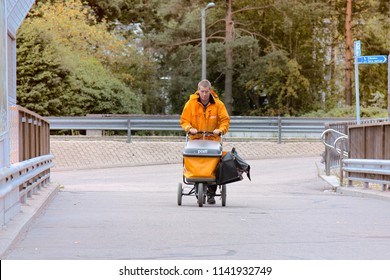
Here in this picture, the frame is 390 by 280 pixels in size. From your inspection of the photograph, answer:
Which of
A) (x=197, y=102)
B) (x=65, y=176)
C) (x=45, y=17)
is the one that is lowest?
(x=65, y=176)

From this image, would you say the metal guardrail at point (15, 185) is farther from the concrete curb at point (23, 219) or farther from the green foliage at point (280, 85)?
the green foliage at point (280, 85)

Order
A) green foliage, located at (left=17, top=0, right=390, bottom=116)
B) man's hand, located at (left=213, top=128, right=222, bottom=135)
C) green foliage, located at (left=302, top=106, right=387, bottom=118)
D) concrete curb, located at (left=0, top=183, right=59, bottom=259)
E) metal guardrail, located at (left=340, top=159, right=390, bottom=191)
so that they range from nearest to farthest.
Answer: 1. concrete curb, located at (left=0, top=183, right=59, bottom=259)
2. man's hand, located at (left=213, top=128, right=222, bottom=135)
3. metal guardrail, located at (left=340, top=159, right=390, bottom=191)
4. green foliage, located at (left=302, top=106, right=387, bottom=118)
5. green foliage, located at (left=17, top=0, right=390, bottom=116)

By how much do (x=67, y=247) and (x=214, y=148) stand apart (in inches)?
212

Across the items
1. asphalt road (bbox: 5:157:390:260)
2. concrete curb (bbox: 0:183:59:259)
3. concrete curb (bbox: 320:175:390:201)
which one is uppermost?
concrete curb (bbox: 0:183:59:259)

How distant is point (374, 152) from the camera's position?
759 inches

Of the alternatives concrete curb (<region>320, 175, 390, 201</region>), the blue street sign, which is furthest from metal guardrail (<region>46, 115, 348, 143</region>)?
concrete curb (<region>320, 175, 390, 201</region>)

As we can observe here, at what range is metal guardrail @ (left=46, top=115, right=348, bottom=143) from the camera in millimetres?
38156

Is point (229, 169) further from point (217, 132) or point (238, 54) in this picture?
point (238, 54)

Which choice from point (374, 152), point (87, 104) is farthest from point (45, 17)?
point (374, 152)

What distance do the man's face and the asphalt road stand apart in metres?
1.47

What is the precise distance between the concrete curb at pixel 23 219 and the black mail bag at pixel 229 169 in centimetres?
239

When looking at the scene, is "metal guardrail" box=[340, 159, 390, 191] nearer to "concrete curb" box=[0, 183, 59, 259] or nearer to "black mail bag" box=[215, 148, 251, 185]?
"black mail bag" box=[215, 148, 251, 185]

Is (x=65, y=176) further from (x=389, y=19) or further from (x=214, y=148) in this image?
(x=389, y=19)

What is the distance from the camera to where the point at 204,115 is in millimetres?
14586
